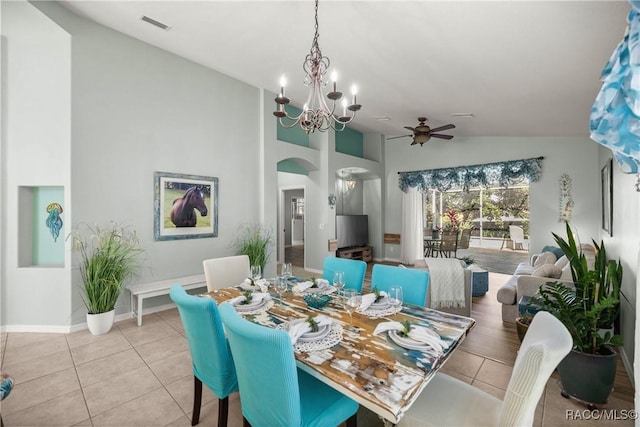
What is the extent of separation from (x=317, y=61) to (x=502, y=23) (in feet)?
4.33

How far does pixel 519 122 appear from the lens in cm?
439

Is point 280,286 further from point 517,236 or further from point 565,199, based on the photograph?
point 517,236

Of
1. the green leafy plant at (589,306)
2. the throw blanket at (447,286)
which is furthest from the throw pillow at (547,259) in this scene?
the green leafy plant at (589,306)

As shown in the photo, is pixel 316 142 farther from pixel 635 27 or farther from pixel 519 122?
pixel 635 27

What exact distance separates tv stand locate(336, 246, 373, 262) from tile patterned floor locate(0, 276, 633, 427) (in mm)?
4094

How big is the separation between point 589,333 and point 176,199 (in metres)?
4.50

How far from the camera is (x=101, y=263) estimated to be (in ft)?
10.4

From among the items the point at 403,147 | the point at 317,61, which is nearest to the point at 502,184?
the point at 403,147

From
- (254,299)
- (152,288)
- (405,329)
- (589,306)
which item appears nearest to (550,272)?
(589,306)

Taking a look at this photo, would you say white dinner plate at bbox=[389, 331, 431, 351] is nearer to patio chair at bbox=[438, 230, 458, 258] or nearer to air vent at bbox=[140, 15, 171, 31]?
air vent at bbox=[140, 15, 171, 31]

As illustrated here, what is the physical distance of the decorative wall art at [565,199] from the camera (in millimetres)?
5253

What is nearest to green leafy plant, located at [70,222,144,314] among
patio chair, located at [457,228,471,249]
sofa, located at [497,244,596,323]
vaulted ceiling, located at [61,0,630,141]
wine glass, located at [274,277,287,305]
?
wine glass, located at [274,277,287,305]

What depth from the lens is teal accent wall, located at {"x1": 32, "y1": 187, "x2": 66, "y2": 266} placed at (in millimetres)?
3293

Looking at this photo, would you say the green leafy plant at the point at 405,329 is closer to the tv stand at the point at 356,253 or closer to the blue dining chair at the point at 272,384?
the blue dining chair at the point at 272,384
